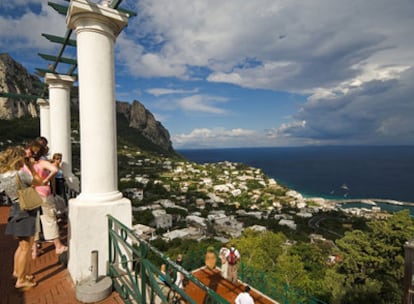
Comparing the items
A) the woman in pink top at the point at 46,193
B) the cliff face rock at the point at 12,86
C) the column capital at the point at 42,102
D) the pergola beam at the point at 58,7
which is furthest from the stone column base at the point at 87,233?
the cliff face rock at the point at 12,86

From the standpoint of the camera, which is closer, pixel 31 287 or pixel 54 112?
pixel 31 287

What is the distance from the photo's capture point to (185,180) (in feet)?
279

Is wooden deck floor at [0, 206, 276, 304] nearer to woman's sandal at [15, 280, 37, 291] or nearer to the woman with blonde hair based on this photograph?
woman's sandal at [15, 280, 37, 291]

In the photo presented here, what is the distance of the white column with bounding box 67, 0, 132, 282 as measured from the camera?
2.86 m

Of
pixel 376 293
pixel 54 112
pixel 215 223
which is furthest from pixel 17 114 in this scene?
pixel 376 293

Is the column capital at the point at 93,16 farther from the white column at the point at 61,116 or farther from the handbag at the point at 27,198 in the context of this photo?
the white column at the point at 61,116

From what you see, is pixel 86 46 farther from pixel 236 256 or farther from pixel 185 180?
pixel 185 180

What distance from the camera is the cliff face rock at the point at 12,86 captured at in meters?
69.3

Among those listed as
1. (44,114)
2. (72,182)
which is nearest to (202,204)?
(44,114)

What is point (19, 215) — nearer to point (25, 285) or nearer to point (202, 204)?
point (25, 285)

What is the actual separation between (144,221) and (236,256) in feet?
131

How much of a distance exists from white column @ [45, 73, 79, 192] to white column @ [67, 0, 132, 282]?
9.76 feet

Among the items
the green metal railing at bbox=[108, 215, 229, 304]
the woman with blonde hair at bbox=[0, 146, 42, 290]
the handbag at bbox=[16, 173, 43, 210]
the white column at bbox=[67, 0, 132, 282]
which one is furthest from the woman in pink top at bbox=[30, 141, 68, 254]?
the green metal railing at bbox=[108, 215, 229, 304]

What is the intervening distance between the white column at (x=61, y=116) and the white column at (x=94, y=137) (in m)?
2.97
